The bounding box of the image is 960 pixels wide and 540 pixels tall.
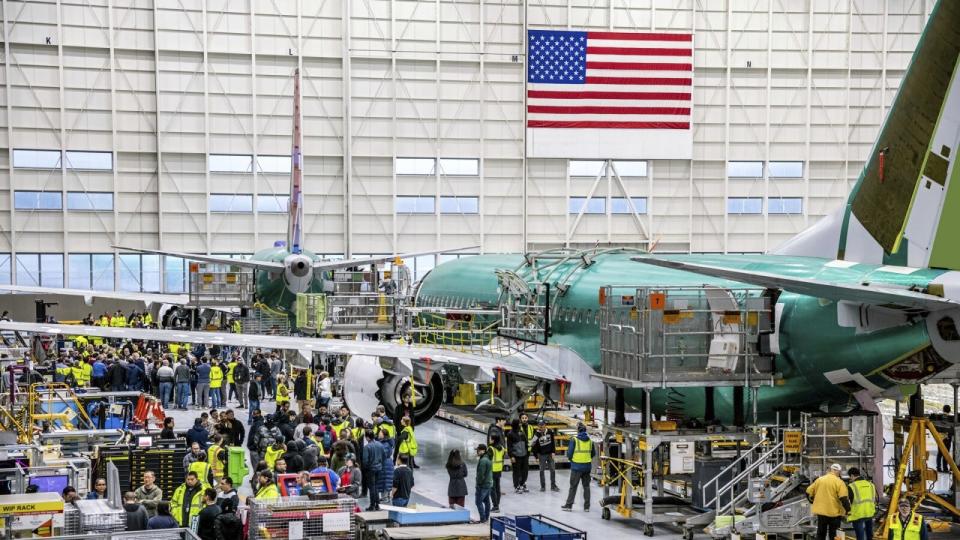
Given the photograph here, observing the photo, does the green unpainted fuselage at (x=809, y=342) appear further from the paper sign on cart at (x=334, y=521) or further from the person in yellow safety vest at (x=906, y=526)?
the paper sign on cart at (x=334, y=521)

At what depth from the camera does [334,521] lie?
13.2 metres

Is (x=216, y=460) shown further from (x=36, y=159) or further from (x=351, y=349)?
(x=36, y=159)

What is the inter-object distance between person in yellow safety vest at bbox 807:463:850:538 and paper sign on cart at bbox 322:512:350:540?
7.10 m

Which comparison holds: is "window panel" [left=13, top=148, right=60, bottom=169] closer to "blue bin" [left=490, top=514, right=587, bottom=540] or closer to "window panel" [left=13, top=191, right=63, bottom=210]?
"window panel" [left=13, top=191, right=63, bottom=210]

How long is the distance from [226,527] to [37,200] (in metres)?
38.3

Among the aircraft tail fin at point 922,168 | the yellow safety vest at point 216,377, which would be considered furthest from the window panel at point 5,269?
the aircraft tail fin at point 922,168

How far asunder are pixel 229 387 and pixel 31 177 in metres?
19.2

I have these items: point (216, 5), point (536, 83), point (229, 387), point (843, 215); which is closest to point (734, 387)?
point (843, 215)

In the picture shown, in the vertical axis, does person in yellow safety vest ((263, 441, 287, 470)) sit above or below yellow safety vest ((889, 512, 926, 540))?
above

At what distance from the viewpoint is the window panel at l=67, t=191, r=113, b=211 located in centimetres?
4900

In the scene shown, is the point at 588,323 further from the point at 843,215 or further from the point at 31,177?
the point at 31,177

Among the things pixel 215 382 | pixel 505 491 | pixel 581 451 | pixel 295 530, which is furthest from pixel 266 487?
pixel 215 382

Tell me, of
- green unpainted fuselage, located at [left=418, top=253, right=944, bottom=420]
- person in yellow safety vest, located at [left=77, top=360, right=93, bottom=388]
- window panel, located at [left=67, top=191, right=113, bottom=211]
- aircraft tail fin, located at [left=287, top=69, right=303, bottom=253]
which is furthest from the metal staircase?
window panel, located at [left=67, top=191, right=113, bottom=211]

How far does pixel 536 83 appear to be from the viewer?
4947cm
